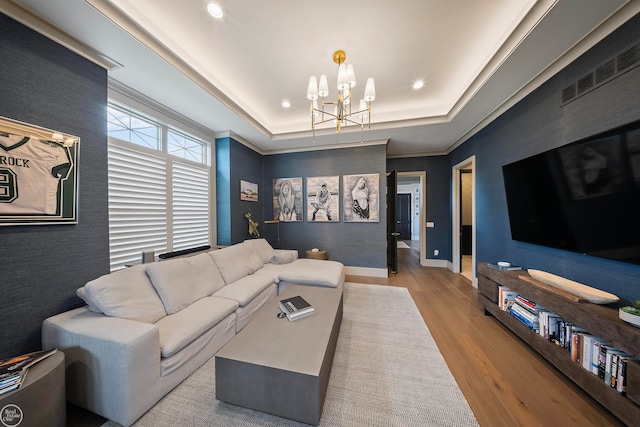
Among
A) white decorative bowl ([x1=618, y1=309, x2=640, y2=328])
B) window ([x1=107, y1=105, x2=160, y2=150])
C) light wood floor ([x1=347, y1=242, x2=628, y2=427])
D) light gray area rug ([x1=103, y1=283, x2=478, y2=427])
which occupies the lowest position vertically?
light wood floor ([x1=347, y1=242, x2=628, y2=427])

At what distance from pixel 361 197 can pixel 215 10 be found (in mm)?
3279

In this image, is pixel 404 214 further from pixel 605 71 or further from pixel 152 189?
pixel 152 189

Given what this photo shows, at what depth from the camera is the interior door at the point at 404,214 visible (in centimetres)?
924

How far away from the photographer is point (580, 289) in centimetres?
161

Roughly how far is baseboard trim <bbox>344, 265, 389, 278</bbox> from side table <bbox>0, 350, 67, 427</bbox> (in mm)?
3693

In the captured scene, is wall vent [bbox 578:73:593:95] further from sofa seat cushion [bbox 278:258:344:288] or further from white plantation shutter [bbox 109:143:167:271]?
white plantation shutter [bbox 109:143:167:271]

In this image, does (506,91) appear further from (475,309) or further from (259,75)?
(259,75)

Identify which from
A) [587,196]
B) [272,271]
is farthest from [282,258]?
[587,196]

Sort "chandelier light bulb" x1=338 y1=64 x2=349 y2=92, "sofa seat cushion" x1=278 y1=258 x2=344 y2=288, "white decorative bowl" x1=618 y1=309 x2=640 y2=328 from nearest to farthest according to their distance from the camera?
"white decorative bowl" x1=618 y1=309 x2=640 y2=328, "chandelier light bulb" x1=338 y1=64 x2=349 y2=92, "sofa seat cushion" x1=278 y1=258 x2=344 y2=288

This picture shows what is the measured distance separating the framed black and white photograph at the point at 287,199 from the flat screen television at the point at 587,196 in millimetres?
3520

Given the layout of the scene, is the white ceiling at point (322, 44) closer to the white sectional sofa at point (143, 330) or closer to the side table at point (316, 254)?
the white sectional sofa at point (143, 330)

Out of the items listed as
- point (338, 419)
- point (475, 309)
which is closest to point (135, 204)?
point (338, 419)

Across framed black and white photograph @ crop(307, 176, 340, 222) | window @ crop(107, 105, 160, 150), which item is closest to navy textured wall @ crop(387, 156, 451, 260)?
framed black and white photograph @ crop(307, 176, 340, 222)

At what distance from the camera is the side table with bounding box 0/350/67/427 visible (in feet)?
3.14
